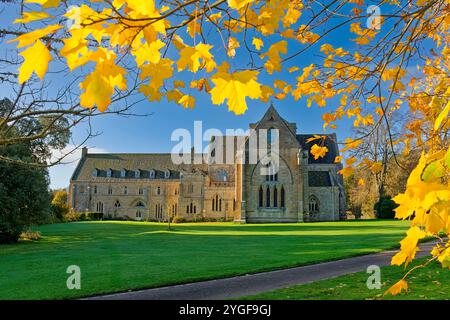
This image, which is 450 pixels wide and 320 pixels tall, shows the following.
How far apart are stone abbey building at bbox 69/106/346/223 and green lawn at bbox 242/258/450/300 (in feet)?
95.7

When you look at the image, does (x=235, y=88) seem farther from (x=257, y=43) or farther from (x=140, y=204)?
(x=140, y=204)

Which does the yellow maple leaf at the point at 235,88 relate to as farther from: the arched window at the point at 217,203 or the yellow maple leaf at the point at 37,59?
the arched window at the point at 217,203

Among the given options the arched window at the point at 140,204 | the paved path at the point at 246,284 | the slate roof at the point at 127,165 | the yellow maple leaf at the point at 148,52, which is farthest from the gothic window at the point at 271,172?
the yellow maple leaf at the point at 148,52

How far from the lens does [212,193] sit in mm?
55750

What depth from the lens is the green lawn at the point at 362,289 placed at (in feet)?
24.4

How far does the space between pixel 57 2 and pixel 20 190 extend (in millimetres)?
24196

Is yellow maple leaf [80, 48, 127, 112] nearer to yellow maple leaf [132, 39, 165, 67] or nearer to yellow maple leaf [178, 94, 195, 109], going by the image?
yellow maple leaf [132, 39, 165, 67]

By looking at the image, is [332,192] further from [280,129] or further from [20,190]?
[20,190]

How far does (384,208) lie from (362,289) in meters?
40.6

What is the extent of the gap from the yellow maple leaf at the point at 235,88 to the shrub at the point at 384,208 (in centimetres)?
4707

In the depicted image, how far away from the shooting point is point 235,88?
1.69 meters

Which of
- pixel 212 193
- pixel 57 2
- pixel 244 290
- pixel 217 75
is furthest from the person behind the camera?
pixel 212 193

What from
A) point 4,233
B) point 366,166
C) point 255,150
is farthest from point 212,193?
point 366,166

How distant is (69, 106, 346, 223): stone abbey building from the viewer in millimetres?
43625
